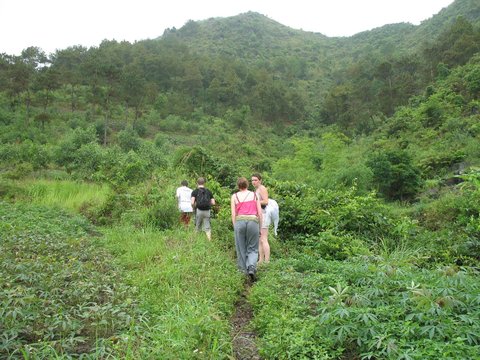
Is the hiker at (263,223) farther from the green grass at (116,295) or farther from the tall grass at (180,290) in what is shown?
the tall grass at (180,290)

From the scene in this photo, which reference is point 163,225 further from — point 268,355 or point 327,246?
point 268,355

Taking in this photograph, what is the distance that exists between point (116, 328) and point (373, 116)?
38.6 m

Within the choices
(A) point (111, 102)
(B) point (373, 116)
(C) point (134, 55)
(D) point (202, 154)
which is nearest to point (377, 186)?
(D) point (202, 154)

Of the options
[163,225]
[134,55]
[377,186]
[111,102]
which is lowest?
[377,186]

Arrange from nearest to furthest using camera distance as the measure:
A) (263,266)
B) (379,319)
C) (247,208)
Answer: (379,319) → (263,266) → (247,208)

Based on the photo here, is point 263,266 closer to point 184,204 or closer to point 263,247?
point 263,247

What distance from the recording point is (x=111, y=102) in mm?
42188

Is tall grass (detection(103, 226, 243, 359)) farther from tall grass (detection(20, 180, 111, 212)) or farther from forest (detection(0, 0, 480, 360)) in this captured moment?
tall grass (detection(20, 180, 111, 212))

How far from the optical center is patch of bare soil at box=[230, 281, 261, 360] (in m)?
3.67

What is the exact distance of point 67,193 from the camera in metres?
A: 12.5

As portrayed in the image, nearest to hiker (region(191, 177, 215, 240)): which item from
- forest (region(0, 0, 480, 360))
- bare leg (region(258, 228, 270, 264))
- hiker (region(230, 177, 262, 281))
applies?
forest (region(0, 0, 480, 360))

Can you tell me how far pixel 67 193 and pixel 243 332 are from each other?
10.1 m

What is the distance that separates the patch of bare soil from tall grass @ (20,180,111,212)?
23.9 feet

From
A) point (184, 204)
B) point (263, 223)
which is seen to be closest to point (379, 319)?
point (263, 223)
